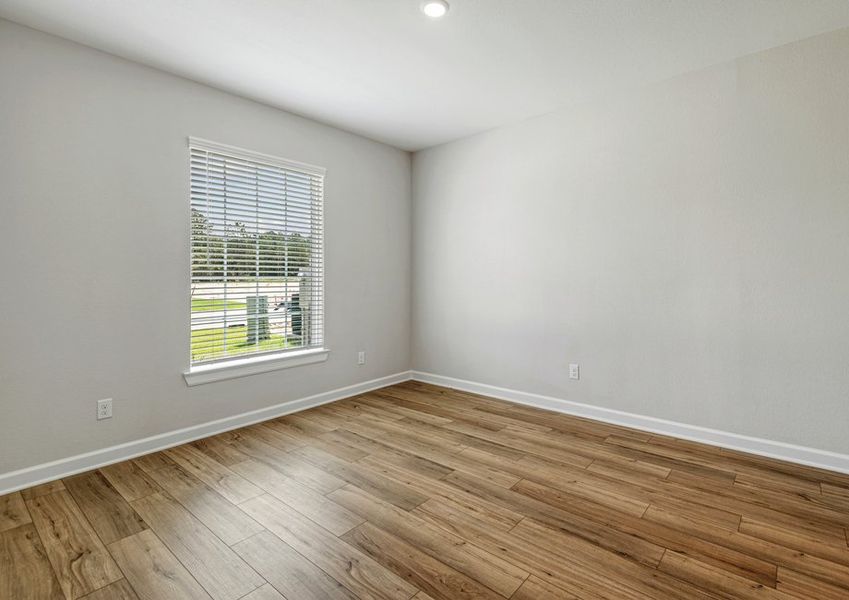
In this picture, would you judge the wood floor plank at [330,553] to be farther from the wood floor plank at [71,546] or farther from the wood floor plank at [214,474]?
the wood floor plank at [71,546]

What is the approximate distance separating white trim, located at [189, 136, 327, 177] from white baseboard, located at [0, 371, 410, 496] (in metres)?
2.05

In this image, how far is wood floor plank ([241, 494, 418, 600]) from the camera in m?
1.55

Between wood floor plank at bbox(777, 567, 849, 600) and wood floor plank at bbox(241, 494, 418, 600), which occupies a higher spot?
wood floor plank at bbox(241, 494, 418, 600)

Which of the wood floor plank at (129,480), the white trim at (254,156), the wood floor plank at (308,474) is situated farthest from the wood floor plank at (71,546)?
the white trim at (254,156)

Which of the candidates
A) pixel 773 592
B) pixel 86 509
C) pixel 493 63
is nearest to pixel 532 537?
pixel 773 592

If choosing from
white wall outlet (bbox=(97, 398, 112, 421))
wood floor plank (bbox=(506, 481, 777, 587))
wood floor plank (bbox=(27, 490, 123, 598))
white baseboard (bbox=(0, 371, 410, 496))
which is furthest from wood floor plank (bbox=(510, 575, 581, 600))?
white wall outlet (bbox=(97, 398, 112, 421))

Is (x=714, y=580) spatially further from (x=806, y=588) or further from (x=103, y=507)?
(x=103, y=507)

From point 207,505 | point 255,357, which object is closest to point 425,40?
point 255,357

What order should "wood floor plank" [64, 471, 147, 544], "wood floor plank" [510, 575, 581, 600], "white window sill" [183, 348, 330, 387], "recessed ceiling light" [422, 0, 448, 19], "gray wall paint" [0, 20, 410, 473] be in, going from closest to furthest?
"wood floor plank" [510, 575, 581, 600] < "wood floor plank" [64, 471, 147, 544] < "recessed ceiling light" [422, 0, 448, 19] < "gray wall paint" [0, 20, 410, 473] < "white window sill" [183, 348, 330, 387]

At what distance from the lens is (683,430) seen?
3.03 meters

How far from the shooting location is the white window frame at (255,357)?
10.0 ft

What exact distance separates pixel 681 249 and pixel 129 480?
3.90 m

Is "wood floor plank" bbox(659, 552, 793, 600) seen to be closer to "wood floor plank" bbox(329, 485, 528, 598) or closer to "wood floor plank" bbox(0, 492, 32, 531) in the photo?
"wood floor plank" bbox(329, 485, 528, 598)

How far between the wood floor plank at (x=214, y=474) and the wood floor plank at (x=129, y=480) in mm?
205
